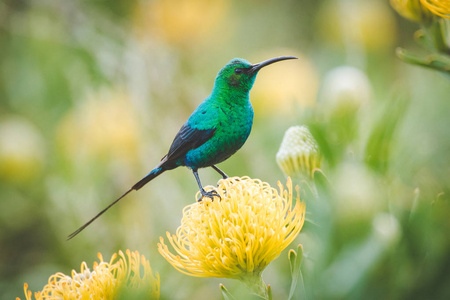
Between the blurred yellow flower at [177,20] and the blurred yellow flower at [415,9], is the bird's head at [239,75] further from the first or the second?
the blurred yellow flower at [177,20]

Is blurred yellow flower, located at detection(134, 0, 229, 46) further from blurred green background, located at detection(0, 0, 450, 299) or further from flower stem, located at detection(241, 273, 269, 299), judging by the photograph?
flower stem, located at detection(241, 273, 269, 299)

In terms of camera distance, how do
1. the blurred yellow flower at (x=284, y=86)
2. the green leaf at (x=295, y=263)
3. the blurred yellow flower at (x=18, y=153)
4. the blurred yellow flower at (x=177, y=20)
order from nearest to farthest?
the green leaf at (x=295, y=263) < the blurred yellow flower at (x=284, y=86) < the blurred yellow flower at (x=18, y=153) < the blurred yellow flower at (x=177, y=20)

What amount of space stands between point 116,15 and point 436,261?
80.6 inches

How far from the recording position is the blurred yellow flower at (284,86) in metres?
1.60

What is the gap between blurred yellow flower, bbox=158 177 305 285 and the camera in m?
0.80

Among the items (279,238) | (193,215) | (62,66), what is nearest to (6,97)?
(62,66)

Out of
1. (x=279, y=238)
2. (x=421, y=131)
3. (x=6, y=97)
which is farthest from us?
(x=6, y=97)

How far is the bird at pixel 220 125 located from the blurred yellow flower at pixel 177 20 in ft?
4.51

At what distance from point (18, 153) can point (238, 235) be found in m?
1.36

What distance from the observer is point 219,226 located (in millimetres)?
820

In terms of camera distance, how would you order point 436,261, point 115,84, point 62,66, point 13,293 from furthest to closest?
point 62,66 < point 115,84 < point 13,293 < point 436,261

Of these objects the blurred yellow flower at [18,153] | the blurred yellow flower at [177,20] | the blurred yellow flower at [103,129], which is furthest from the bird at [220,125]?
the blurred yellow flower at [177,20]

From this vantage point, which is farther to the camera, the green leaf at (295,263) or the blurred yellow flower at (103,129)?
the blurred yellow flower at (103,129)

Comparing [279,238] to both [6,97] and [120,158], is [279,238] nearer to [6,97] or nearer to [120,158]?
[120,158]
